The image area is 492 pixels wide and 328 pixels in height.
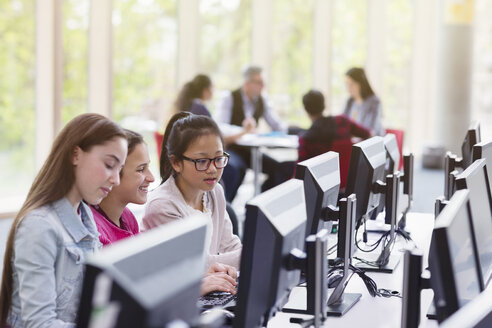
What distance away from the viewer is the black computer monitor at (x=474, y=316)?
1.20 m

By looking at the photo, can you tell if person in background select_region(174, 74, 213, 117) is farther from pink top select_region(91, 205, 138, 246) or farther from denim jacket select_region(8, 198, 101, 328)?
denim jacket select_region(8, 198, 101, 328)

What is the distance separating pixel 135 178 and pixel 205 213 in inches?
15.1

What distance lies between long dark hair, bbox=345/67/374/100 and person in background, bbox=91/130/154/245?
4806mm

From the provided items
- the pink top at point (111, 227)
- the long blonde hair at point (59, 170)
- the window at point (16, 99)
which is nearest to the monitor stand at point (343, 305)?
the pink top at point (111, 227)

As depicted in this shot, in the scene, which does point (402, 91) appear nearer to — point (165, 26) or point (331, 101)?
point (331, 101)

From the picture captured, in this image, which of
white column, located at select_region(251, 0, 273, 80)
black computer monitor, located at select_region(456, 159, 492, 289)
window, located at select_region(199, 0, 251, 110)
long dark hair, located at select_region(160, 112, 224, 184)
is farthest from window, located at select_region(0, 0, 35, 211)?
black computer monitor, located at select_region(456, 159, 492, 289)

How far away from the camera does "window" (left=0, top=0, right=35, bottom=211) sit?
6516mm

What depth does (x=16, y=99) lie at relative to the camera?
6652 millimetres

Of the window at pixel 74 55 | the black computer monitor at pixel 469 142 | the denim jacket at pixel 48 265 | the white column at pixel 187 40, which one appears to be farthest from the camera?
the white column at pixel 187 40

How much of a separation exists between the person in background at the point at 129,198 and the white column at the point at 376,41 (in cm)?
824

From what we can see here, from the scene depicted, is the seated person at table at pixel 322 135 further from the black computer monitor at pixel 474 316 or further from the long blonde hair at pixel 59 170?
the black computer monitor at pixel 474 316

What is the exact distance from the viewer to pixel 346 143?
5.62m

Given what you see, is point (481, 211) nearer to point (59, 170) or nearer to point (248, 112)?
point (59, 170)

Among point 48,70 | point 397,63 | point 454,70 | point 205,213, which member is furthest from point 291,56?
point 205,213
